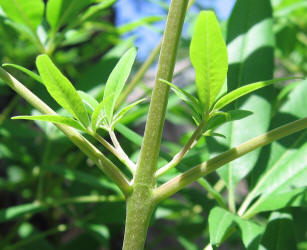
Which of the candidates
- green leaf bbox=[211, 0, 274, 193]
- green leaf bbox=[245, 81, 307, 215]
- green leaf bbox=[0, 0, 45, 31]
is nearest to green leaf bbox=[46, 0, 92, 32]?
green leaf bbox=[0, 0, 45, 31]

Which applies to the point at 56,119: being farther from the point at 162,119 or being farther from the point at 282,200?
the point at 282,200

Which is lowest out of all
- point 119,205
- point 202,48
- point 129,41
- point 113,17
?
point 119,205

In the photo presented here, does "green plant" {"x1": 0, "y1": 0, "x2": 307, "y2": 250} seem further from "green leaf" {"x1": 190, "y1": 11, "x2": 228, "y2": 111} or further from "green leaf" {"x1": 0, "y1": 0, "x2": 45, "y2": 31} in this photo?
"green leaf" {"x1": 0, "y1": 0, "x2": 45, "y2": 31}

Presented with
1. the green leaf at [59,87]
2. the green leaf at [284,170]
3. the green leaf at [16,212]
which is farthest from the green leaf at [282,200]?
the green leaf at [16,212]

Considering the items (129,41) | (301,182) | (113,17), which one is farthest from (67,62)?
(301,182)

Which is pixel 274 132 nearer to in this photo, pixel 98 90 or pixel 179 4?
pixel 179 4

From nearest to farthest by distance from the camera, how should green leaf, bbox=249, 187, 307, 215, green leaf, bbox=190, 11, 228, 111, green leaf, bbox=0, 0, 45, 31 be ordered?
1. green leaf, bbox=190, 11, 228, 111
2. green leaf, bbox=249, 187, 307, 215
3. green leaf, bbox=0, 0, 45, 31
